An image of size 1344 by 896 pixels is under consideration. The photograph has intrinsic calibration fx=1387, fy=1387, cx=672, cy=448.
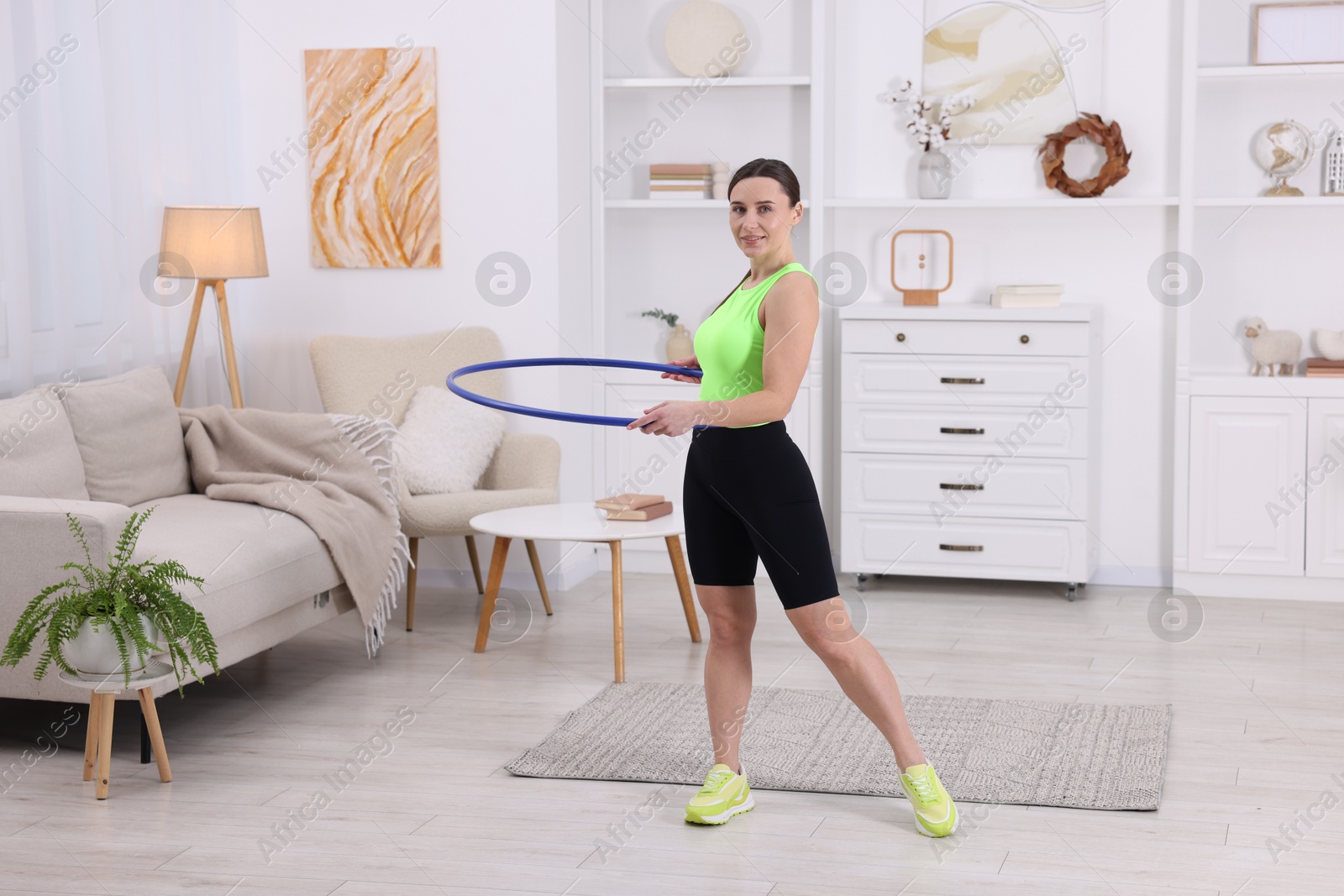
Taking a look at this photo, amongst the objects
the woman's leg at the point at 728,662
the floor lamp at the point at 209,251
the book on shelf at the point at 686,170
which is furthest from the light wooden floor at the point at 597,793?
the book on shelf at the point at 686,170

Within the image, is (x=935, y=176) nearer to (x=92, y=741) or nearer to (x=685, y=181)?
(x=685, y=181)

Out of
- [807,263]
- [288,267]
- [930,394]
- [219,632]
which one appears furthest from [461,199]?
[219,632]

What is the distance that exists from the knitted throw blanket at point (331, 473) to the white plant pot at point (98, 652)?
916 millimetres

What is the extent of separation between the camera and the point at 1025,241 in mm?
5270

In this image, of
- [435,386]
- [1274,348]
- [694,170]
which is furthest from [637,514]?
[1274,348]

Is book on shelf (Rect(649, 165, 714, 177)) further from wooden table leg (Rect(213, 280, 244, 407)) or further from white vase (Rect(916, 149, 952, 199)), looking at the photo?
wooden table leg (Rect(213, 280, 244, 407))

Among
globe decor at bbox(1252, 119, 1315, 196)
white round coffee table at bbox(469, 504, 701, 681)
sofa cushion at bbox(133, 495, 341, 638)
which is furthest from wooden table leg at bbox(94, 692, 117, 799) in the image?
globe decor at bbox(1252, 119, 1315, 196)

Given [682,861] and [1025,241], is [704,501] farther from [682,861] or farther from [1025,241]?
[1025,241]

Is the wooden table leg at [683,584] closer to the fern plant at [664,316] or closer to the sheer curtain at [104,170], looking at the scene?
the fern plant at [664,316]

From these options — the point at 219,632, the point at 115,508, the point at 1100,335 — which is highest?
the point at 1100,335

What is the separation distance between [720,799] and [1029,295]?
8.80ft

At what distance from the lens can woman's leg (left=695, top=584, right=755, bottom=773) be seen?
290 cm

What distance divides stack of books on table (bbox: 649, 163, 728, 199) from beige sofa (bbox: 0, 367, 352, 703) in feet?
6.62

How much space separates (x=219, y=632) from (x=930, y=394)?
265 cm
